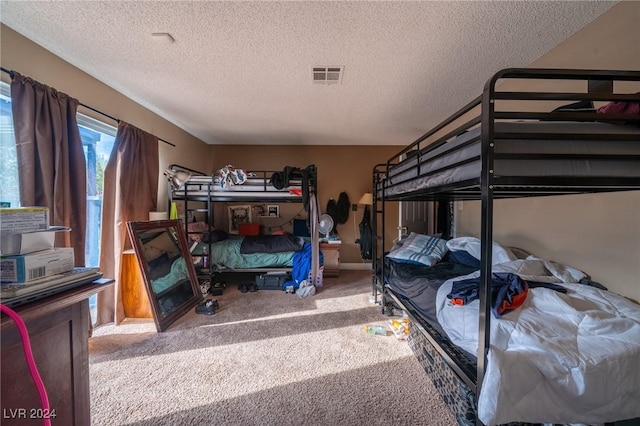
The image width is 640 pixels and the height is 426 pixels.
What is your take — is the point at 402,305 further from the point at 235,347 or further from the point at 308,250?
the point at 308,250

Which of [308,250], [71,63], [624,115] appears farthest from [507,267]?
[71,63]

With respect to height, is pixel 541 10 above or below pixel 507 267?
above

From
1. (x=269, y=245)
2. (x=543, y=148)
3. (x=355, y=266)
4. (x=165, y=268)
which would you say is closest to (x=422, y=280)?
(x=543, y=148)

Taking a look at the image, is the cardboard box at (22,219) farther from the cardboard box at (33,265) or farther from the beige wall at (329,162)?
the beige wall at (329,162)

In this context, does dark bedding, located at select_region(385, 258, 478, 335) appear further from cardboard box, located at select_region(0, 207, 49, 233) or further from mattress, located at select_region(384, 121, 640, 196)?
cardboard box, located at select_region(0, 207, 49, 233)

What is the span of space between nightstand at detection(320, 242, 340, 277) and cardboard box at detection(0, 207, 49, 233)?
3434mm

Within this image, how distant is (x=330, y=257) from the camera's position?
4.12 metres

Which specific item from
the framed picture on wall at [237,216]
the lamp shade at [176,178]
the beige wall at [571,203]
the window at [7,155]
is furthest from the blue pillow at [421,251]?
Answer: the window at [7,155]

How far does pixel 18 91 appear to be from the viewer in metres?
1.61

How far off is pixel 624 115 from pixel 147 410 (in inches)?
107

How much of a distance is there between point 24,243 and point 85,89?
216 centimetres

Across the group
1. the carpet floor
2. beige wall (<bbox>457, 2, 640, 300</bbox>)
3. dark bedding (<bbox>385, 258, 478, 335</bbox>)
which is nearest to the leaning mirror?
the carpet floor

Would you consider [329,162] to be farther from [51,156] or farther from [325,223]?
[51,156]

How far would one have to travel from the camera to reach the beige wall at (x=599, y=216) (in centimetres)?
142
